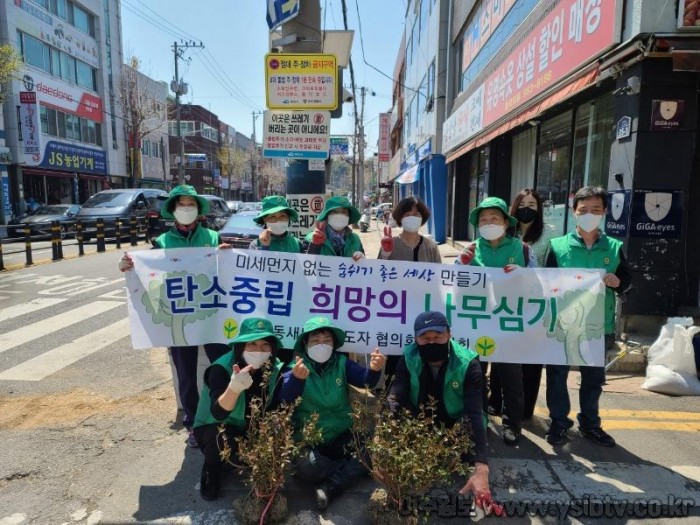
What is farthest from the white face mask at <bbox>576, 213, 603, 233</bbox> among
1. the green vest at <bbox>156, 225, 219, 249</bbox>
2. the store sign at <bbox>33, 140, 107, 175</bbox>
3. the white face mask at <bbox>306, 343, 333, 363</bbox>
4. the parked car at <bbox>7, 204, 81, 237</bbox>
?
the store sign at <bbox>33, 140, 107, 175</bbox>

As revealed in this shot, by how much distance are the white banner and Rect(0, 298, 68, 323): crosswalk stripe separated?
14.8 ft

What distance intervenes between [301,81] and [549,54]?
3860 mm

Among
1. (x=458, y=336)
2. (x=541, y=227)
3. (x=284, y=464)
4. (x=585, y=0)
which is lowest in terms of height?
(x=284, y=464)

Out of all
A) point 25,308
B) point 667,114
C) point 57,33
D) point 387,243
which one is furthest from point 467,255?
point 57,33

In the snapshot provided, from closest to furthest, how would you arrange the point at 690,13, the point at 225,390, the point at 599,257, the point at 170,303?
the point at 225,390
the point at 599,257
the point at 170,303
the point at 690,13

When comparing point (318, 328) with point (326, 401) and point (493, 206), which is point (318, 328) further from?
point (493, 206)

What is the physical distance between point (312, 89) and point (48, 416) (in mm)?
3765

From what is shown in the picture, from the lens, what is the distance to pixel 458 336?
11.0 feet

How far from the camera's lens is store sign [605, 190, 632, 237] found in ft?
16.1

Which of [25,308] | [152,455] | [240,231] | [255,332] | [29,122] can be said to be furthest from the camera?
[29,122]

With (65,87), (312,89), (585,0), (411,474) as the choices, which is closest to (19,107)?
(65,87)

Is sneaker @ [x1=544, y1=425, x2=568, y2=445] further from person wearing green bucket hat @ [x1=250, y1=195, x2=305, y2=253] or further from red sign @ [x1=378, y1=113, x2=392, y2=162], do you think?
red sign @ [x1=378, y1=113, x2=392, y2=162]

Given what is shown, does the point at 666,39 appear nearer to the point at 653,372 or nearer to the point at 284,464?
the point at 653,372

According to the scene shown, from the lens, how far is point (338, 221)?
358 centimetres
